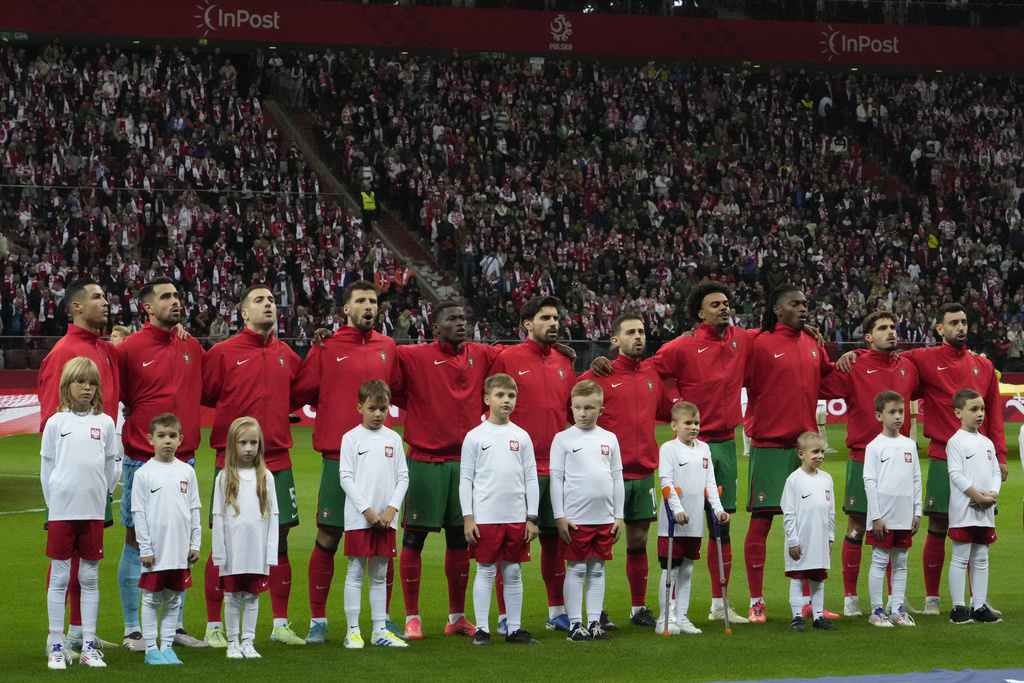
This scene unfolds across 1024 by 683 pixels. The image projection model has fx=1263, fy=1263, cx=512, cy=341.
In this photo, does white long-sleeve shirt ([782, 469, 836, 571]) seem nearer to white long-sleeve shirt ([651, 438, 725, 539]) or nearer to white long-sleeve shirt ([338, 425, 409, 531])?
white long-sleeve shirt ([651, 438, 725, 539])

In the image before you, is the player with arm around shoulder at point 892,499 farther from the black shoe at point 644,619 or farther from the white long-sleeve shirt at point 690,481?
the black shoe at point 644,619

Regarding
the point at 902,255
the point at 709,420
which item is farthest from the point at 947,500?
the point at 902,255

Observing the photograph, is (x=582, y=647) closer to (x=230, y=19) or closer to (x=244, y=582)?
(x=244, y=582)

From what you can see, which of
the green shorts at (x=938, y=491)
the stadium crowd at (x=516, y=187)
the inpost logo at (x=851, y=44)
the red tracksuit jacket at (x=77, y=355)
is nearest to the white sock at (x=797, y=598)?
the green shorts at (x=938, y=491)

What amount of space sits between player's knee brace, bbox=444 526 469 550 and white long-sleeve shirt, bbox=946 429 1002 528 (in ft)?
11.9

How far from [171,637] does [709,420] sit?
13.5 ft

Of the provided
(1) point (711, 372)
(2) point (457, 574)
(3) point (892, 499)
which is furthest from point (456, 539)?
(3) point (892, 499)

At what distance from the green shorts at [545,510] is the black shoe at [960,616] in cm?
Answer: 297

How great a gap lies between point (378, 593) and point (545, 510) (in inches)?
54.2

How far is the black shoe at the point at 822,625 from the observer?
8.86 m

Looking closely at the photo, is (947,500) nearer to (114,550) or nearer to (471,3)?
(114,550)

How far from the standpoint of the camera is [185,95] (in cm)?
3312

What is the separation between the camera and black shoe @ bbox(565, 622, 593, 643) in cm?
843

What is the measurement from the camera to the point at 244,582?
26.0ft
